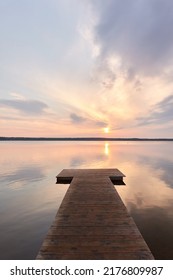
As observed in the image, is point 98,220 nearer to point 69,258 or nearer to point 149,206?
point 69,258

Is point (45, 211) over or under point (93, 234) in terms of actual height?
under

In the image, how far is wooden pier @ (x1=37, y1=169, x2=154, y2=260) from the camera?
5.79 meters

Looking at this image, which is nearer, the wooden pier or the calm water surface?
the wooden pier

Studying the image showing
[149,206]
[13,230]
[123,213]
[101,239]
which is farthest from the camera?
[149,206]

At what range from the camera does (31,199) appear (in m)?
15.2

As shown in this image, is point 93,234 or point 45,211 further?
point 45,211

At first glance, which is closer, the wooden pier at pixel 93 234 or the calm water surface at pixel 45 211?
the wooden pier at pixel 93 234

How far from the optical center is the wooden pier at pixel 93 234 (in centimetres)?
579

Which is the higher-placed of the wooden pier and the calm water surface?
the wooden pier

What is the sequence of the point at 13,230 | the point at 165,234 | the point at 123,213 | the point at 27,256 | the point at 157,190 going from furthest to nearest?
the point at 157,190, the point at 13,230, the point at 165,234, the point at 123,213, the point at 27,256

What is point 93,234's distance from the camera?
7.04 meters

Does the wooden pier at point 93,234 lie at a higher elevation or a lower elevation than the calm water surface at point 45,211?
higher
